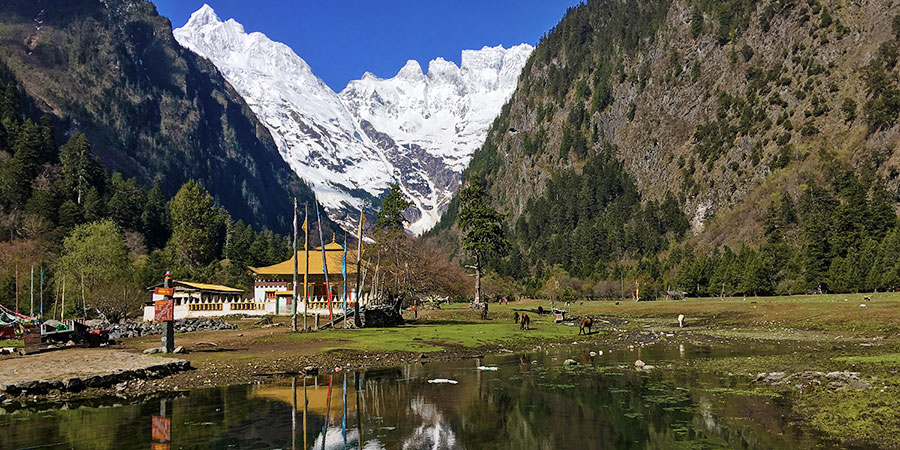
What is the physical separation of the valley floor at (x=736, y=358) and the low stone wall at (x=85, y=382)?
54 centimetres

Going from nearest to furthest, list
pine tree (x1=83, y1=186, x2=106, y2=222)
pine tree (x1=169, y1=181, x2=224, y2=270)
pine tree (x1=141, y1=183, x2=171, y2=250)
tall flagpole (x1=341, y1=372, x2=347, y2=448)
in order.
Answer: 1. tall flagpole (x1=341, y1=372, x2=347, y2=448)
2. pine tree (x1=169, y1=181, x2=224, y2=270)
3. pine tree (x1=83, y1=186, x2=106, y2=222)
4. pine tree (x1=141, y1=183, x2=171, y2=250)

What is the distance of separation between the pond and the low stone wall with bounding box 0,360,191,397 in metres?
2.27

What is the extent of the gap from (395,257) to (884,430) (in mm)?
77052

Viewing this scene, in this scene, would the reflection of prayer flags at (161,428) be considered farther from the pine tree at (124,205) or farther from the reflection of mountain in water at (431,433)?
the pine tree at (124,205)

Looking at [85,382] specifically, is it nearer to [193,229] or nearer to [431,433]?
[431,433]

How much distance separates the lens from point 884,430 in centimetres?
1472

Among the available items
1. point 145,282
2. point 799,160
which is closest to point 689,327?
point 145,282

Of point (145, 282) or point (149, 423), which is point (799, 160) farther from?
point (149, 423)

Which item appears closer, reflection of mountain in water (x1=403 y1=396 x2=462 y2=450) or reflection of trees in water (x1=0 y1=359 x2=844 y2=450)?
reflection of mountain in water (x1=403 y1=396 x2=462 y2=450)

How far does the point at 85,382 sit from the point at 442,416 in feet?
45.4

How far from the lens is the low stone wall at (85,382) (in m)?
22.2

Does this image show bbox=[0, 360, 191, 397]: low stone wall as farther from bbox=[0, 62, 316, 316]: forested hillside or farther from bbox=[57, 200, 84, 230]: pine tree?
bbox=[57, 200, 84, 230]: pine tree

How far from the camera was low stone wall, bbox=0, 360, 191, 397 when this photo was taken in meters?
22.2

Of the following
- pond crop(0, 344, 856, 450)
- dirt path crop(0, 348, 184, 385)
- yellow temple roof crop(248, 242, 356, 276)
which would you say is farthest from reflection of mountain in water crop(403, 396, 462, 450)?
yellow temple roof crop(248, 242, 356, 276)
